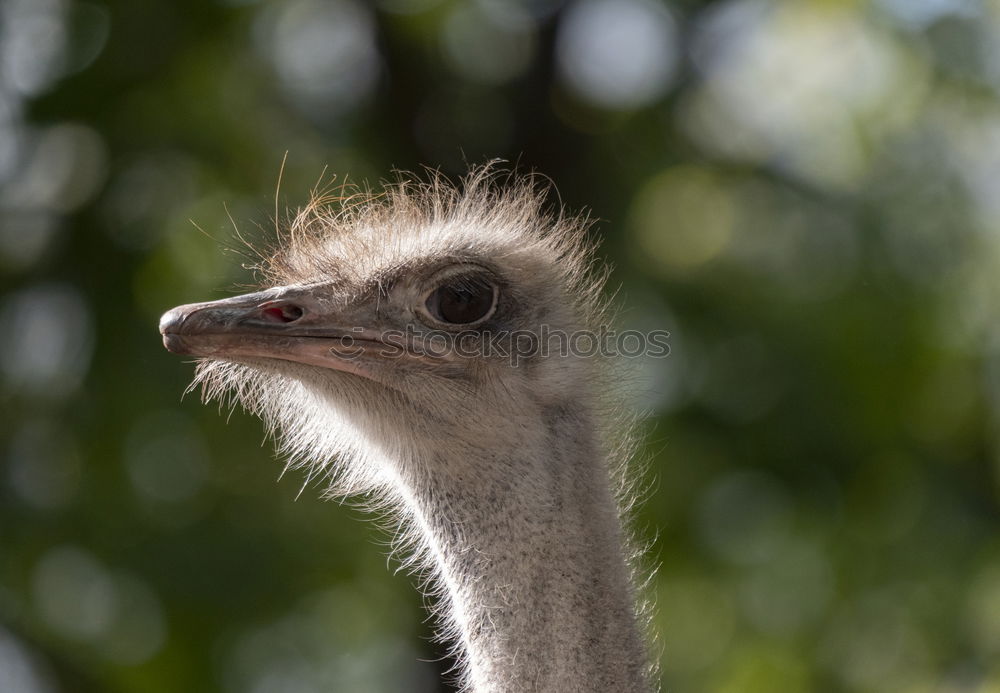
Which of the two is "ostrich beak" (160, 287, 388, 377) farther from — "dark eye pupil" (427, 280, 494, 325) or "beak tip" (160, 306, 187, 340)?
"dark eye pupil" (427, 280, 494, 325)

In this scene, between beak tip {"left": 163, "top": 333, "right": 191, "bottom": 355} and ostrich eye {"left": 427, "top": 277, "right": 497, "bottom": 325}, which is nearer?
beak tip {"left": 163, "top": 333, "right": 191, "bottom": 355}

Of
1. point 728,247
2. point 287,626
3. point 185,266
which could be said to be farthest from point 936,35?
point 287,626

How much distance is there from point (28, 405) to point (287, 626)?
65.8 inches

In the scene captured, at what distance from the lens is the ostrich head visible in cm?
256

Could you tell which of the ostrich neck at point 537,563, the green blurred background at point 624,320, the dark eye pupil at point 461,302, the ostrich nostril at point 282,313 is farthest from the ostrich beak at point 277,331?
the green blurred background at point 624,320

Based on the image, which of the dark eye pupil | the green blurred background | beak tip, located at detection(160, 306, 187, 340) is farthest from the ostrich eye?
the green blurred background

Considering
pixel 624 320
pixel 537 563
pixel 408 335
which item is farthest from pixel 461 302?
pixel 624 320

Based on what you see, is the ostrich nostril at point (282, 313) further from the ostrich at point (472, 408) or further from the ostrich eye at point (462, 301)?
the ostrich eye at point (462, 301)

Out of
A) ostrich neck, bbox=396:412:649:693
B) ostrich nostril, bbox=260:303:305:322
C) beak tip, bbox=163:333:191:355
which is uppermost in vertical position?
ostrich nostril, bbox=260:303:305:322

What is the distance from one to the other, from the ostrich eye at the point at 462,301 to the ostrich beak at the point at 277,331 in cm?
13

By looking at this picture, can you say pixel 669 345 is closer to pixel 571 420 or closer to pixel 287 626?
pixel 287 626

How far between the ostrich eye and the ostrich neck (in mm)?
282

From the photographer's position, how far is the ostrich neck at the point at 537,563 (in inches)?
95.0

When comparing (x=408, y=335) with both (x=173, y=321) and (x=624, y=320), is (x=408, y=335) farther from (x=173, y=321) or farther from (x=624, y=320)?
(x=624, y=320)
